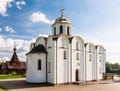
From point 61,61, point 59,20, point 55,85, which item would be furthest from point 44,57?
point 59,20

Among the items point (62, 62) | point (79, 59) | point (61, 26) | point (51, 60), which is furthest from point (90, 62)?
point (51, 60)

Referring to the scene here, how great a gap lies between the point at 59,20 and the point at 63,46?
5.28m

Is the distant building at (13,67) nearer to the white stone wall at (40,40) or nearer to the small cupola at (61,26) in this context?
the white stone wall at (40,40)

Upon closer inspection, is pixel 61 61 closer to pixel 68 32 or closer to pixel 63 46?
pixel 63 46

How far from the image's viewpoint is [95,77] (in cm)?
3272

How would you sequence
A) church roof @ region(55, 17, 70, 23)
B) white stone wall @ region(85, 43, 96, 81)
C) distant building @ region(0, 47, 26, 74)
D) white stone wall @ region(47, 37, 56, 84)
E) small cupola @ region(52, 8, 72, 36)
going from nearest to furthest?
white stone wall @ region(47, 37, 56, 84), small cupola @ region(52, 8, 72, 36), church roof @ region(55, 17, 70, 23), white stone wall @ region(85, 43, 96, 81), distant building @ region(0, 47, 26, 74)

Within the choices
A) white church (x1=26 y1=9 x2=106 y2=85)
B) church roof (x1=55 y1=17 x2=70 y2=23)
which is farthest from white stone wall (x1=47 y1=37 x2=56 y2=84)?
church roof (x1=55 y1=17 x2=70 y2=23)

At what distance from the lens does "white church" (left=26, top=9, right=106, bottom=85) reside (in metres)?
27.3

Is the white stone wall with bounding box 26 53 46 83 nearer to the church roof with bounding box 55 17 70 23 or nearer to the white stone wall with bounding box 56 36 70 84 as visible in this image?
the white stone wall with bounding box 56 36 70 84

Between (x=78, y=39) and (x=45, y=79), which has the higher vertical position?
(x=78, y=39)

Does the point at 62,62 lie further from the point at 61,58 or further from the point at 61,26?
the point at 61,26

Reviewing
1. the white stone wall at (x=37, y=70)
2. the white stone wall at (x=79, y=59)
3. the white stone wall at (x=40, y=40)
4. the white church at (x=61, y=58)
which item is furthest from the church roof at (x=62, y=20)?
the white stone wall at (x=37, y=70)

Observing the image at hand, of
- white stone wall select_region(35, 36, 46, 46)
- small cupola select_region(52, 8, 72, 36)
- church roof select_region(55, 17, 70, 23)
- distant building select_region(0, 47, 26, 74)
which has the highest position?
church roof select_region(55, 17, 70, 23)

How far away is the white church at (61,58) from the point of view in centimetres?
2728
